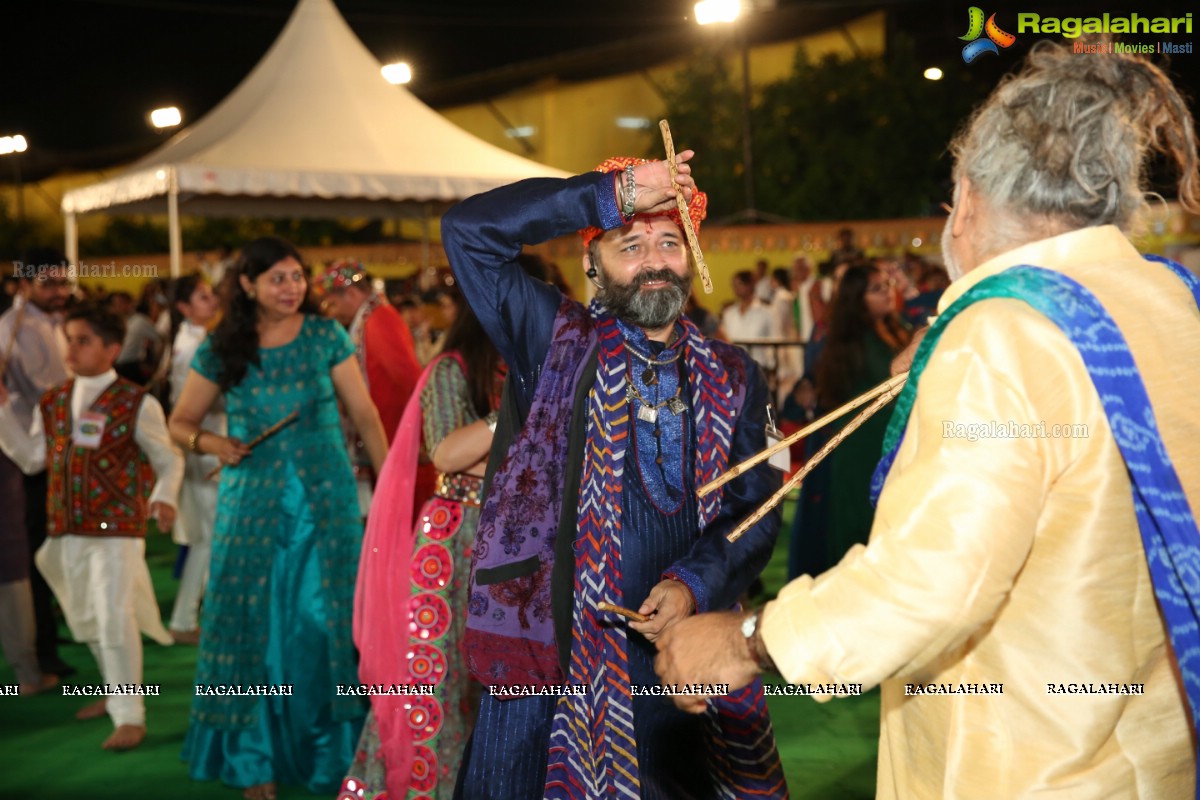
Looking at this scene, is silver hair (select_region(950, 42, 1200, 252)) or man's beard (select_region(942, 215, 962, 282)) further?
man's beard (select_region(942, 215, 962, 282))

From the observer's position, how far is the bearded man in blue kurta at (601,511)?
106 inches

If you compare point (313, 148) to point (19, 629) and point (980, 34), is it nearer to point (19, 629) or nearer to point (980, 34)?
point (19, 629)

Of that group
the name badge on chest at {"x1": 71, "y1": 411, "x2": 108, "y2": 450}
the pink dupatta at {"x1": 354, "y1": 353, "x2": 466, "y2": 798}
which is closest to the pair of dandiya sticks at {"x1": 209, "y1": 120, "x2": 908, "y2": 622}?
the pink dupatta at {"x1": 354, "y1": 353, "x2": 466, "y2": 798}

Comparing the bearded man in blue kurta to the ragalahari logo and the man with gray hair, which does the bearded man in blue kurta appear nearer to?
the man with gray hair

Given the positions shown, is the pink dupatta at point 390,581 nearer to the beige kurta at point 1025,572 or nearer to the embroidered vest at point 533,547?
the embroidered vest at point 533,547

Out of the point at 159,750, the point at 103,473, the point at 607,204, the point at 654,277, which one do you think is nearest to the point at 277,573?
the point at 159,750

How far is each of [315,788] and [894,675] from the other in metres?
3.48

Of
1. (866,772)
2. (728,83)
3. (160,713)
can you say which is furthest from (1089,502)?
(728,83)

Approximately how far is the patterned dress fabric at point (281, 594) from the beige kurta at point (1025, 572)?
323 centimetres

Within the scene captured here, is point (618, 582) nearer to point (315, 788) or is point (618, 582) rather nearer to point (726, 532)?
point (726, 532)

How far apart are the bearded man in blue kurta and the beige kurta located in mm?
942

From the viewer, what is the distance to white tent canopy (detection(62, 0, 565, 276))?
9.09 m

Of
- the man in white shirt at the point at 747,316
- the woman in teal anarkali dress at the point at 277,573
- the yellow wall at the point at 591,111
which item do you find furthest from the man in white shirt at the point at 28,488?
the yellow wall at the point at 591,111

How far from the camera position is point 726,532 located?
2807mm
